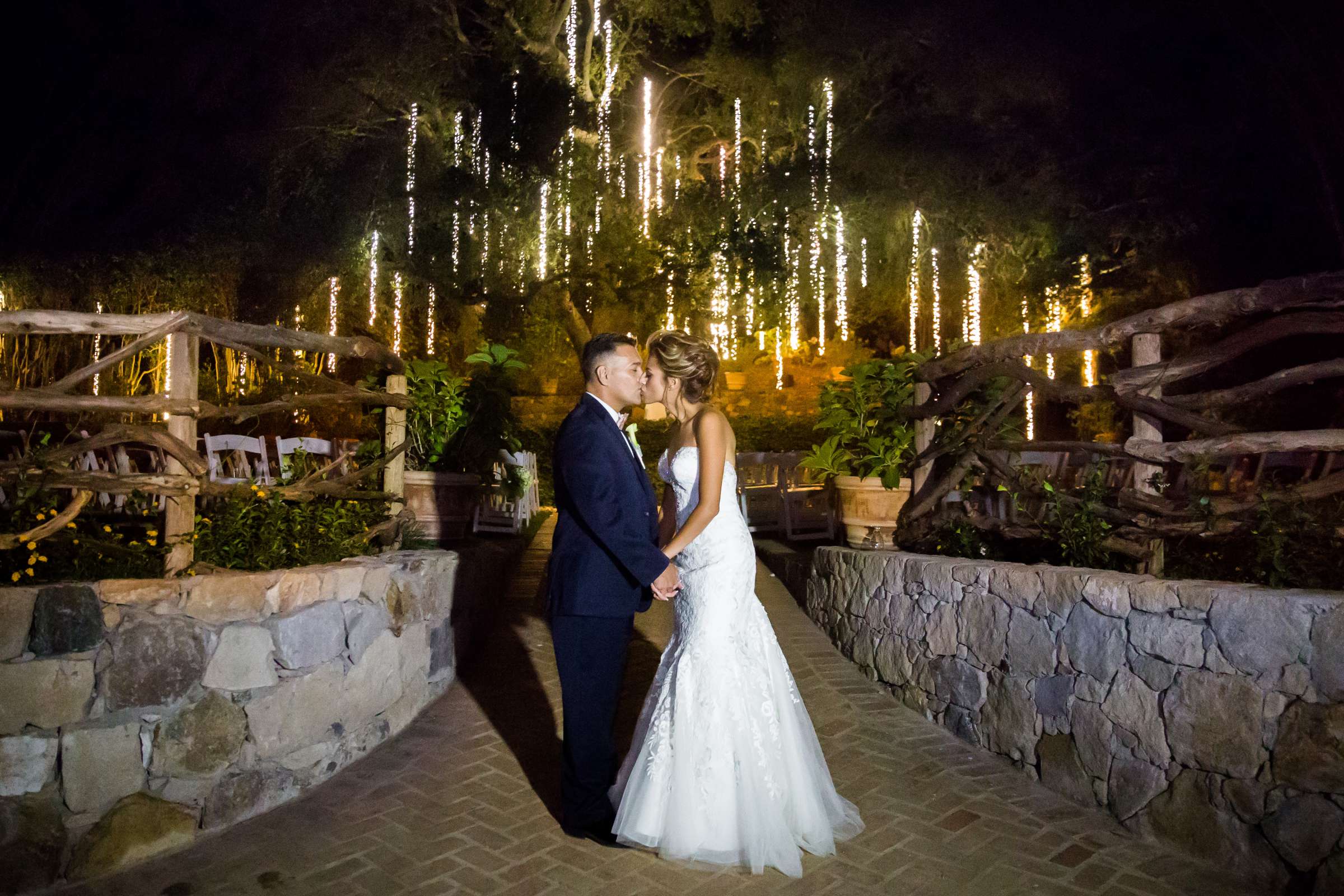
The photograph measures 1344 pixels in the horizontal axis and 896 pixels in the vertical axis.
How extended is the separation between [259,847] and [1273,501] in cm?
399

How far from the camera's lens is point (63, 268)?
1215 cm

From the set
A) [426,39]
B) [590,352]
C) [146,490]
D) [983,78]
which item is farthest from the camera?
[426,39]

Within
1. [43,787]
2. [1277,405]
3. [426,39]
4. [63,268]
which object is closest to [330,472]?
[43,787]

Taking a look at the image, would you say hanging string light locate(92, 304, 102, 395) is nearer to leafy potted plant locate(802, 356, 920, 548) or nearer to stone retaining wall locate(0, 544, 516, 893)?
stone retaining wall locate(0, 544, 516, 893)

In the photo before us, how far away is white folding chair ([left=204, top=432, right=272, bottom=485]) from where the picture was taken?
6934mm

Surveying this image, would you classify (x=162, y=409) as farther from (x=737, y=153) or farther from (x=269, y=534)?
(x=737, y=153)

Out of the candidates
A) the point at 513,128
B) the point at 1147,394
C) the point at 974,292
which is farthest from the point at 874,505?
the point at 513,128

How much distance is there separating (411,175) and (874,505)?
9797mm

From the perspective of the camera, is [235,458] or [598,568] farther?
[235,458]

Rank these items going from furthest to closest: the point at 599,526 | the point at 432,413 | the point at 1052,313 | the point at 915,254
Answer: the point at 915,254, the point at 1052,313, the point at 432,413, the point at 599,526

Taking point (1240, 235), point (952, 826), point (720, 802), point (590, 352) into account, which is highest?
point (1240, 235)

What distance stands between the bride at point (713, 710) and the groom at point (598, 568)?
0.49 ft

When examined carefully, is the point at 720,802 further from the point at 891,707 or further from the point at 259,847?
the point at 891,707

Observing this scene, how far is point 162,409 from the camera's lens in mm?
3615
